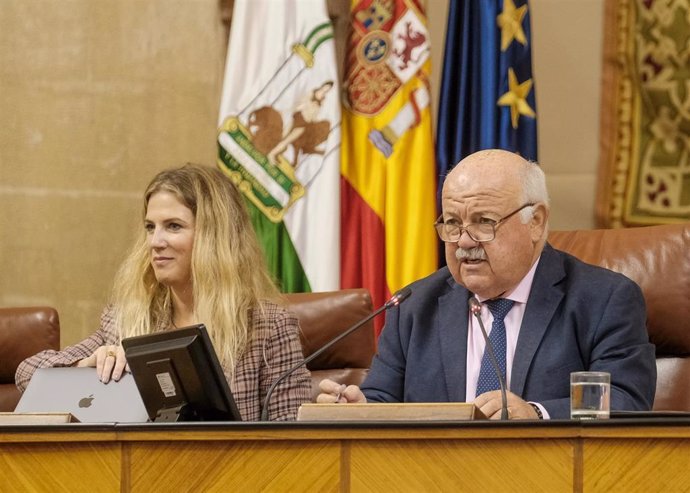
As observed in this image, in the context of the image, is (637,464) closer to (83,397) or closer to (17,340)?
(83,397)

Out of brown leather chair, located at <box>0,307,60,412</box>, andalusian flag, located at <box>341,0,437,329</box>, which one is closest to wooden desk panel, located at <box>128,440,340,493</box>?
brown leather chair, located at <box>0,307,60,412</box>

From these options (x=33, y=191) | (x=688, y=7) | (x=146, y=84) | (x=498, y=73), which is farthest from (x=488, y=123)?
(x=33, y=191)

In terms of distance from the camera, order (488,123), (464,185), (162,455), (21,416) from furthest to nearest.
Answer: (488,123)
(464,185)
(21,416)
(162,455)

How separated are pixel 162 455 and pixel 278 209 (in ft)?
8.61

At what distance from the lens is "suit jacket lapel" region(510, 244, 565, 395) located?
9.42ft

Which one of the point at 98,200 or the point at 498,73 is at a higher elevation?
the point at 498,73

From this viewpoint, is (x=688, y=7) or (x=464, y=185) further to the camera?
(x=688, y=7)

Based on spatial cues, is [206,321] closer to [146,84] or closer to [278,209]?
[278,209]

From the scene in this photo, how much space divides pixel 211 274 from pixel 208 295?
58 mm

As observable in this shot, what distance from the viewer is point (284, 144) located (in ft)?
15.2

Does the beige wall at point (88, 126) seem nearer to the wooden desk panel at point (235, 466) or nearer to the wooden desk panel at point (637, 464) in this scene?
the wooden desk panel at point (235, 466)

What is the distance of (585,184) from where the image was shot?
193 inches

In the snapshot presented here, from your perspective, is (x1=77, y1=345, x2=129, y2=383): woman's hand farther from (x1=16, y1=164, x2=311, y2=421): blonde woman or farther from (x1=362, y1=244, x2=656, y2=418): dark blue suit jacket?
(x1=362, y1=244, x2=656, y2=418): dark blue suit jacket

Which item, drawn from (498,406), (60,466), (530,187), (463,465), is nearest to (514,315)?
(530,187)
